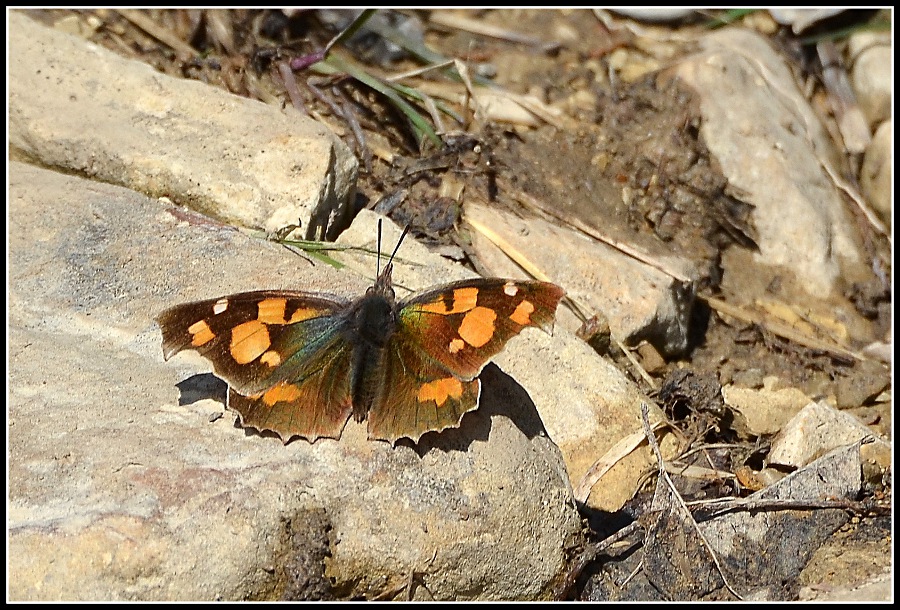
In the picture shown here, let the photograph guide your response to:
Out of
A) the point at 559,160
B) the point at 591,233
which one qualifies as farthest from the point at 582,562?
the point at 559,160

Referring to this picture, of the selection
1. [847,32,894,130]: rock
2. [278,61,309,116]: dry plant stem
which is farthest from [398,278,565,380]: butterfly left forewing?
[847,32,894,130]: rock

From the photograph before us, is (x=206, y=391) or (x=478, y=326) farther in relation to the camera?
(x=206, y=391)

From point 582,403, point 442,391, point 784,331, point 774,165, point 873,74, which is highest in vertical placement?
point 873,74

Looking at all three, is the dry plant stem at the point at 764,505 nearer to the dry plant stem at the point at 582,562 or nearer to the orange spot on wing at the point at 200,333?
the dry plant stem at the point at 582,562

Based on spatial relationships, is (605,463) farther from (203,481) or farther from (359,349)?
(203,481)

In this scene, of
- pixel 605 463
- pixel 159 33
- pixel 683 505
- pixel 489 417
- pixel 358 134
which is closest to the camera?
pixel 489 417

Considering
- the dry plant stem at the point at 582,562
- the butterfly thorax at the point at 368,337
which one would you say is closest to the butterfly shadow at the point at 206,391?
the butterfly thorax at the point at 368,337

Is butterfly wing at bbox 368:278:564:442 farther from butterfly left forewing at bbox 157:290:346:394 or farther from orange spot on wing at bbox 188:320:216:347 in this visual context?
orange spot on wing at bbox 188:320:216:347

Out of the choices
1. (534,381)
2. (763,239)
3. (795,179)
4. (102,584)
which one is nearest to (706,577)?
(534,381)
